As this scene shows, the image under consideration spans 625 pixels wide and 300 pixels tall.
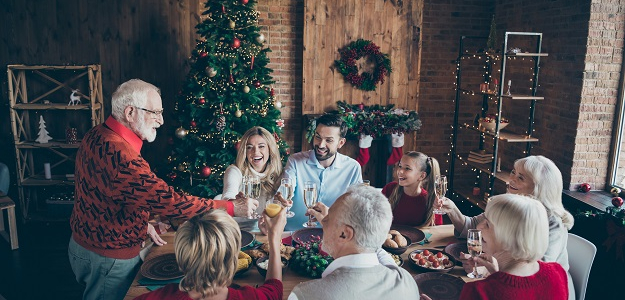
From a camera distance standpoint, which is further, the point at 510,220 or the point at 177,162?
the point at 177,162

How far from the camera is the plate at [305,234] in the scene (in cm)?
290

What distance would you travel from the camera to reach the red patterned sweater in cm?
248

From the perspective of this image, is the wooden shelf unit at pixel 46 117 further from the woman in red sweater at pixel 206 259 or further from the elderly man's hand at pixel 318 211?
the woman in red sweater at pixel 206 259

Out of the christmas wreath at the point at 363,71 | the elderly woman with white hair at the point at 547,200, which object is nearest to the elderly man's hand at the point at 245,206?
the elderly woman with white hair at the point at 547,200

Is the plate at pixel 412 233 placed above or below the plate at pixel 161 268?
above

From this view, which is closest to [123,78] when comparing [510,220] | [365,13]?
[365,13]

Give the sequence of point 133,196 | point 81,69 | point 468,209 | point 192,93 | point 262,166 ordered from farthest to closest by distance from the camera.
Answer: point 468,209, point 81,69, point 192,93, point 262,166, point 133,196

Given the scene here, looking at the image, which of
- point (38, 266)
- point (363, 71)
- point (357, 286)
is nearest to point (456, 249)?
point (357, 286)

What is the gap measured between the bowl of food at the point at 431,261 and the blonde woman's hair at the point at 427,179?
0.68 metres

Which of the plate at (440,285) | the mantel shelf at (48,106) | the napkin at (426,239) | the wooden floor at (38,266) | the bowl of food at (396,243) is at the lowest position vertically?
the wooden floor at (38,266)

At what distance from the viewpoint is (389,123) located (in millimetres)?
6051

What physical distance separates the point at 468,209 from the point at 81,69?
4801 mm

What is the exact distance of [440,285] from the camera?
243 cm

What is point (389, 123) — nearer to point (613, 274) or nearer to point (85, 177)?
point (613, 274)
